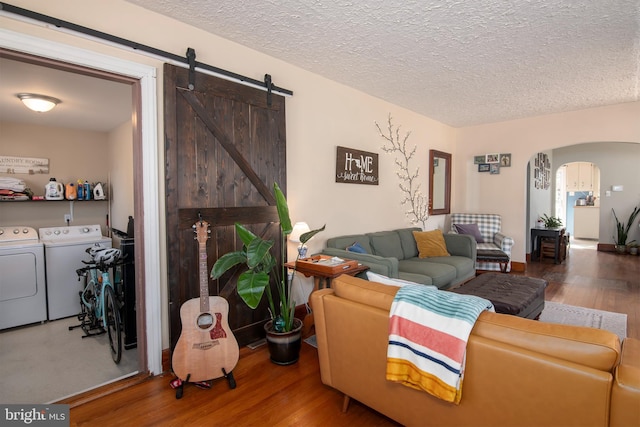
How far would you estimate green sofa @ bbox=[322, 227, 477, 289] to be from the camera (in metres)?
→ 3.24

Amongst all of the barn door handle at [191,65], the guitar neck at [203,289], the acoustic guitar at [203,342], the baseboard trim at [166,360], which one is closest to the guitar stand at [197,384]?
the acoustic guitar at [203,342]

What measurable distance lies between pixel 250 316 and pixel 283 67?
7.97ft

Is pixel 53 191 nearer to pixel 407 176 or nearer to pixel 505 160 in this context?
pixel 407 176

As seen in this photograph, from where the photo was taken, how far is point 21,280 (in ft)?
11.2

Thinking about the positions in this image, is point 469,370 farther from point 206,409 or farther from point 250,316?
point 250,316

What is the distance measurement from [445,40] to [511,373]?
2.61m

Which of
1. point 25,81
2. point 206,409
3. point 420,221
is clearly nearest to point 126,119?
point 25,81

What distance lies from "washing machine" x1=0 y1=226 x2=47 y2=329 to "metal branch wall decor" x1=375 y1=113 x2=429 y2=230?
14.1 feet

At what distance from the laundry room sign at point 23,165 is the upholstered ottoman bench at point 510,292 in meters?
5.35

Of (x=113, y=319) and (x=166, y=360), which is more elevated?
(x=113, y=319)

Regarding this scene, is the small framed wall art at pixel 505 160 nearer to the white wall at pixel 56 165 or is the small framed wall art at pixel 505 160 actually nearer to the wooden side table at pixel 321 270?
the wooden side table at pixel 321 270

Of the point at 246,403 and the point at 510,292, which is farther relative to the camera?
the point at 510,292

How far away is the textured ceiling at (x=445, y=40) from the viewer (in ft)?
7.70
